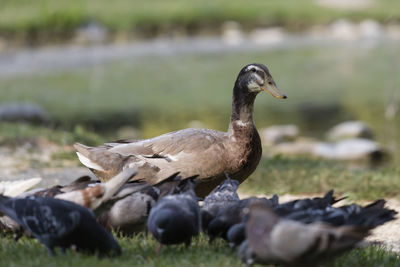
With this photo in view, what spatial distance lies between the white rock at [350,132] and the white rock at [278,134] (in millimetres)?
891

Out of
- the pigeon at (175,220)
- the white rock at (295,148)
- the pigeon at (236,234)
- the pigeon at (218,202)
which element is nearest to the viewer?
the pigeon at (175,220)

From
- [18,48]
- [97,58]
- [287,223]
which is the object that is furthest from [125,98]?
[287,223]

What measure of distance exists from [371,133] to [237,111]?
9997 mm

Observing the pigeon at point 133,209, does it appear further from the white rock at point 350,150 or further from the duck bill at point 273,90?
the white rock at point 350,150

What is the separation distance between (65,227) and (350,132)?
466 inches

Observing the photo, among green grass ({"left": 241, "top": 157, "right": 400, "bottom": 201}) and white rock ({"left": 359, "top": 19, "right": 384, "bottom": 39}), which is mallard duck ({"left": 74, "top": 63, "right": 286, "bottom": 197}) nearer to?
green grass ({"left": 241, "top": 157, "right": 400, "bottom": 201})

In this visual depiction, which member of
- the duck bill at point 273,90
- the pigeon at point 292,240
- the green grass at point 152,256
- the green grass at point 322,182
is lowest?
the green grass at point 322,182

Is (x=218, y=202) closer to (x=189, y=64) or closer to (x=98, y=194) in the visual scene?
(x=98, y=194)

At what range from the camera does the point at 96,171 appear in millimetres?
6238

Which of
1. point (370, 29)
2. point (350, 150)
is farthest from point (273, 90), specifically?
point (370, 29)

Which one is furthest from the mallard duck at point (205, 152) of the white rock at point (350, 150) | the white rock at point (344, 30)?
the white rock at point (344, 30)

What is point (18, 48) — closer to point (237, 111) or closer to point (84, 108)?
point (84, 108)

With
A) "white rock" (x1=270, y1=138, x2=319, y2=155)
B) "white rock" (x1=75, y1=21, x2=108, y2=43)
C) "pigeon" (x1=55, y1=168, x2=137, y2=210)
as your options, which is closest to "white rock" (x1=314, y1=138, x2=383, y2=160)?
"white rock" (x1=270, y1=138, x2=319, y2=155)

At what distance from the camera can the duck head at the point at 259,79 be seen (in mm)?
5938
